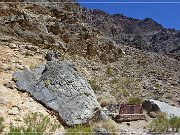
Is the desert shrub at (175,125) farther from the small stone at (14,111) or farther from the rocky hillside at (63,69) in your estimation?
the small stone at (14,111)

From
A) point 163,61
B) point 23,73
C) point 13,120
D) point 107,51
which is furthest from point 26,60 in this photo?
point 163,61

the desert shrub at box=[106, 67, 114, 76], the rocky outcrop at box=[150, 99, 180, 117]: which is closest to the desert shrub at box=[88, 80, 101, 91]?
the rocky outcrop at box=[150, 99, 180, 117]

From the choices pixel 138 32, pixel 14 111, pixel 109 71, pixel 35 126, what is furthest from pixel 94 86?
pixel 138 32

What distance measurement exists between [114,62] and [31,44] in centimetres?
951

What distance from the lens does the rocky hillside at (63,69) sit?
11.7 m

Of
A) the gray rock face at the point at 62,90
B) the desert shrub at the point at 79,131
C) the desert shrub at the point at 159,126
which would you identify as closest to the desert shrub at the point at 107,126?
the gray rock face at the point at 62,90

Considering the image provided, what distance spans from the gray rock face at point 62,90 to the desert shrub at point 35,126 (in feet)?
2.43

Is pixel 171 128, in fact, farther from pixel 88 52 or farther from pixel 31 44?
pixel 88 52

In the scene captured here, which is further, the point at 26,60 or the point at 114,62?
the point at 114,62

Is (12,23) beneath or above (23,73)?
above

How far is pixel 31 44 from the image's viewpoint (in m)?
18.3

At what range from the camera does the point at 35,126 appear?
974 cm

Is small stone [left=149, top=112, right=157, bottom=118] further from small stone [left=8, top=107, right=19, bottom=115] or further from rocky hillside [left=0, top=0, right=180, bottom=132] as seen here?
small stone [left=8, top=107, right=19, bottom=115]

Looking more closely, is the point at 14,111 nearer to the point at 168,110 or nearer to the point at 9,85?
the point at 9,85
